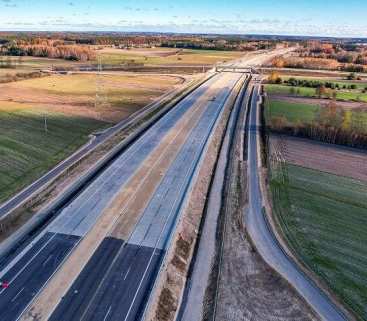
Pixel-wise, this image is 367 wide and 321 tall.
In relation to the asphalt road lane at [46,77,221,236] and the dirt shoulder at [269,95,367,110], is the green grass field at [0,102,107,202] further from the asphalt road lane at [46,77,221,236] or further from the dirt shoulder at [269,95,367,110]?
the dirt shoulder at [269,95,367,110]

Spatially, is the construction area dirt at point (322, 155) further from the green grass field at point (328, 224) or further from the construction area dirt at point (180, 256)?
the construction area dirt at point (180, 256)

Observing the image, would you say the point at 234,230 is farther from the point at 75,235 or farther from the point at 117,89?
the point at 117,89

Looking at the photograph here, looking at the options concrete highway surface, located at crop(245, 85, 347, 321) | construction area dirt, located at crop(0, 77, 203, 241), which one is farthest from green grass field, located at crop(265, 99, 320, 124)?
construction area dirt, located at crop(0, 77, 203, 241)

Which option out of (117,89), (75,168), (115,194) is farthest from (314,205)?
(117,89)

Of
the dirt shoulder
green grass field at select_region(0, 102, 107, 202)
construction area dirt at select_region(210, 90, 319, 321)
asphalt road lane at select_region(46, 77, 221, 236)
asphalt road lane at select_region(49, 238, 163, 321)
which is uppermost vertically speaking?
the dirt shoulder

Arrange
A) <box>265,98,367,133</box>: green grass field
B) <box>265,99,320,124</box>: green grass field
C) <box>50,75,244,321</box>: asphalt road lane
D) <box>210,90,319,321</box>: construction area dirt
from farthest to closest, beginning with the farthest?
<box>265,99,320,124</box>: green grass field < <box>265,98,367,133</box>: green grass field < <box>210,90,319,321</box>: construction area dirt < <box>50,75,244,321</box>: asphalt road lane

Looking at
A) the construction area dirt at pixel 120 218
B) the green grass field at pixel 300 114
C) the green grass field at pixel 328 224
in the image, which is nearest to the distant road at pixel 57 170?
the construction area dirt at pixel 120 218

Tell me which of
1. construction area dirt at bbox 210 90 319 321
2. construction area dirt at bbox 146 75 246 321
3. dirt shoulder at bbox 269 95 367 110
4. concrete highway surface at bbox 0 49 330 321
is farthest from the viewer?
dirt shoulder at bbox 269 95 367 110

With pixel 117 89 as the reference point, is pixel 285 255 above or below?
below
